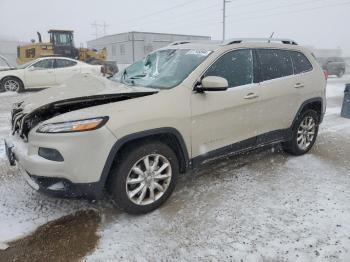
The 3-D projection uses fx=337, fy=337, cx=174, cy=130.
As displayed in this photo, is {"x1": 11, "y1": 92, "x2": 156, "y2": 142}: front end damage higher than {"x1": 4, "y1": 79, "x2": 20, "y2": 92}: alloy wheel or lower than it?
higher

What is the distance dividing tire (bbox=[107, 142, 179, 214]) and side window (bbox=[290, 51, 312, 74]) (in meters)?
2.63

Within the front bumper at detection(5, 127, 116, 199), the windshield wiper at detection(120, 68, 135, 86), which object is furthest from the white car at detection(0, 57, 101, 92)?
the front bumper at detection(5, 127, 116, 199)

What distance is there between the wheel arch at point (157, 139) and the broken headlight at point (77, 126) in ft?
0.84

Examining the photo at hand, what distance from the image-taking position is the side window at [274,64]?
452cm

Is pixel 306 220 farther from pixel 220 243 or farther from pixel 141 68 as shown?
pixel 141 68

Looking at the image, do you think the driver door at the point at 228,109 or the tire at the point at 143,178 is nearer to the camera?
the tire at the point at 143,178

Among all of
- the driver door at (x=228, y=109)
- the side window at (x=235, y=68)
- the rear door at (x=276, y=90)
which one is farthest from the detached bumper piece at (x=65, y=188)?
the rear door at (x=276, y=90)

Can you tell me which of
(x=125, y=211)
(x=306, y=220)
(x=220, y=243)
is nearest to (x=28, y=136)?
(x=125, y=211)

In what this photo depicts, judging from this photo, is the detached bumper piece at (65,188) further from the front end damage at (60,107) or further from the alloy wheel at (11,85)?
the alloy wheel at (11,85)

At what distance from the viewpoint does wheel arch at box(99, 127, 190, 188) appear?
3.13 metres

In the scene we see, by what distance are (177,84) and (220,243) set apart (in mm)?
1697

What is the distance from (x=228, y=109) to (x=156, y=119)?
1.05 m

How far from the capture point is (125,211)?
3.44m

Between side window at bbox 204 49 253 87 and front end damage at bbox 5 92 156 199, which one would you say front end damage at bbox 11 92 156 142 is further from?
side window at bbox 204 49 253 87
